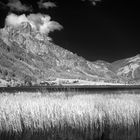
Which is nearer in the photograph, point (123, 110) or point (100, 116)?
point (100, 116)

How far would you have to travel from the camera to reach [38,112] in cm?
1606

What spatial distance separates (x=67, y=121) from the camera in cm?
1622

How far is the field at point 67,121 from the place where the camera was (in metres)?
15.0

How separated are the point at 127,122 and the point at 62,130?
15.8 ft

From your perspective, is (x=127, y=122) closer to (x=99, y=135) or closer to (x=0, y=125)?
(x=99, y=135)

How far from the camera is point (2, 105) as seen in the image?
16125mm

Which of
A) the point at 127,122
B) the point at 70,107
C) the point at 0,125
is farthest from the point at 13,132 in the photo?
the point at 127,122

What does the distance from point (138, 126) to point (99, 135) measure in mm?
3339

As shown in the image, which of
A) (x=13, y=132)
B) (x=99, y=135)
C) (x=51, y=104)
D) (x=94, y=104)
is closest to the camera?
(x=13, y=132)

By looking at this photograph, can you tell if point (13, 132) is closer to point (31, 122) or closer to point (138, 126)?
point (31, 122)

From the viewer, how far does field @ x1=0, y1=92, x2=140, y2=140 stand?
49.1 ft

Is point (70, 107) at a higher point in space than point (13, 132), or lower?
higher

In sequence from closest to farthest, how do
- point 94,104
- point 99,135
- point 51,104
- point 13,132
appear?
point 13,132
point 99,135
point 51,104
point 94,104

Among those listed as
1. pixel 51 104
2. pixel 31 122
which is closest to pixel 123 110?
pixel 51 104
